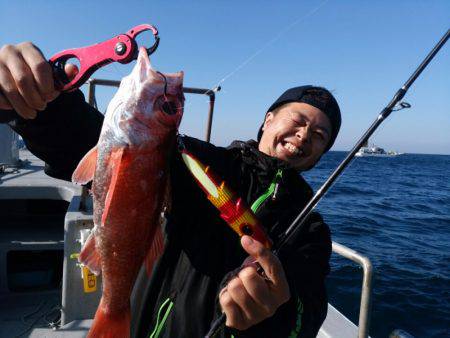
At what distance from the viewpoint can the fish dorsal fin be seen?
1727 millimetres

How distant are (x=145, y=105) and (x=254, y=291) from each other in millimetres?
984

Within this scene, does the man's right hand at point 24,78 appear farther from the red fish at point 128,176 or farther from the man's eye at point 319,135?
the man's eye at point 319,135

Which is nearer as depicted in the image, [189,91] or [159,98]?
[159,98]

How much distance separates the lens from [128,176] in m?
1.65

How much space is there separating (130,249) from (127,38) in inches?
37.3

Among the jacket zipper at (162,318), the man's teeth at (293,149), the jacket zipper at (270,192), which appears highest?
the man's teeth at (293,149)

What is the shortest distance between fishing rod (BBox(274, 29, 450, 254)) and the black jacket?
191 millimetres

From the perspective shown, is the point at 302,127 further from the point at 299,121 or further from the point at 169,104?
the point at 169,104

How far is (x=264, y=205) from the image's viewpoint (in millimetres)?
2250

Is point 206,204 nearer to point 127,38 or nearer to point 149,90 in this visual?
point 149,90

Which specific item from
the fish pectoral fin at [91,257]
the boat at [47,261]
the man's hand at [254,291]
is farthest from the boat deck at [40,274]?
the man's hand at [254,291]

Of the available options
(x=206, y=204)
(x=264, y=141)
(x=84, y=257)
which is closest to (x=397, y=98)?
(x=264, y=141)

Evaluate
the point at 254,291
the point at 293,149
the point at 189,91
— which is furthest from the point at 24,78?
the point at 189,91

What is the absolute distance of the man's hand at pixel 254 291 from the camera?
142 centimetres
